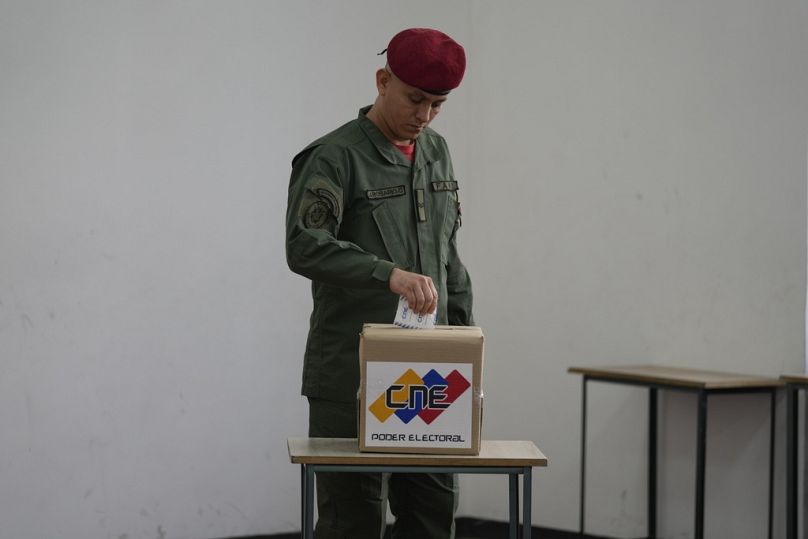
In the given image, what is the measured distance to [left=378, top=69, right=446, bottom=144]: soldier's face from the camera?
215 cm

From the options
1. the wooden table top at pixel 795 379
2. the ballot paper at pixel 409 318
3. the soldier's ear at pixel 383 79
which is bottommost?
the wooden table top at pixel 795 379

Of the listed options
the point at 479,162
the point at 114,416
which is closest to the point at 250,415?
the point at 114,416

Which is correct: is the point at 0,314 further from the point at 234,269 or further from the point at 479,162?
the point at 479,162

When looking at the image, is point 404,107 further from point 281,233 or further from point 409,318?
point 281,233

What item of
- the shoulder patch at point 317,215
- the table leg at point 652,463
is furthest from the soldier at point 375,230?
the table leg at point 652,463

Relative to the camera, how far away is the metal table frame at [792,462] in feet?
11.1

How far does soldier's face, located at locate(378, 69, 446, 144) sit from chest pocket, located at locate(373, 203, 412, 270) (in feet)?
0.55

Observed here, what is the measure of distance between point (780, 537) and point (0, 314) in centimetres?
268

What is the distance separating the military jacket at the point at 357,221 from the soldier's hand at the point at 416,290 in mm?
104

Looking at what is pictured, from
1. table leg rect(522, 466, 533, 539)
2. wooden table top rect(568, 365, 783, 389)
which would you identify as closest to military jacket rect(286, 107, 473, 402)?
table leg rect(522, 466, 533, 539)

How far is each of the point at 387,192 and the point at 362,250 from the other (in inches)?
→ 7.2

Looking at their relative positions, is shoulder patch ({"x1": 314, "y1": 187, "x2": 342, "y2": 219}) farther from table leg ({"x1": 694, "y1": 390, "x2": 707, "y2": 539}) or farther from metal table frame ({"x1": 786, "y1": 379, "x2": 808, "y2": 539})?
metal table frame ({"x1": 786, "y1": 379, "x2": 808, "y2": 539})

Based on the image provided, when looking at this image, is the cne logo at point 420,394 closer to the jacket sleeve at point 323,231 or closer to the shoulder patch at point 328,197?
the jacket sleeve at point 323,231

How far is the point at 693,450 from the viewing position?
12.8 ft
